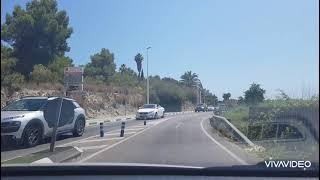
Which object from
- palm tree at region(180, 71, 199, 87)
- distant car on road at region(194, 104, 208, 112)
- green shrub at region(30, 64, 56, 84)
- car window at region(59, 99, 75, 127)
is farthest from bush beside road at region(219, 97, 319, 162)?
distant car on road at region(194, 104, 208, 112)

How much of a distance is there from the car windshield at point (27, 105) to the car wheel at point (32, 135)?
1.86ft

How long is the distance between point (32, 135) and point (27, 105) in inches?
40.1

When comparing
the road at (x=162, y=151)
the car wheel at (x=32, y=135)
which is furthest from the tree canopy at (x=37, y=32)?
the road at (x=162, y=151)

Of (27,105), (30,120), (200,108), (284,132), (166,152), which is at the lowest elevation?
(166,152)

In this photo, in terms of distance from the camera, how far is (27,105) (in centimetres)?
1703

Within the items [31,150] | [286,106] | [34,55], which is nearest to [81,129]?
[31,150]

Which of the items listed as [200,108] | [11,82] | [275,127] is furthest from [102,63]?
[200,108]

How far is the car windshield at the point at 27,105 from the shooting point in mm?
16422

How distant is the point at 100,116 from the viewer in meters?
40.9

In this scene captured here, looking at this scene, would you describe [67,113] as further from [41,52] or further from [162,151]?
[162,151]

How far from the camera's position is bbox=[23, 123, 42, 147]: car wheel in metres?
16.0

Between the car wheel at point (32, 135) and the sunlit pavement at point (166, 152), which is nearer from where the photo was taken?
the sunlit pavement at point (166, 152)

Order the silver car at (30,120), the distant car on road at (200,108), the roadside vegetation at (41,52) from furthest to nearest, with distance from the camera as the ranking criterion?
1. the distant car on road at (200,108)
2. the silver car at (30,120)
3. the roadside vegetation at (41,52)

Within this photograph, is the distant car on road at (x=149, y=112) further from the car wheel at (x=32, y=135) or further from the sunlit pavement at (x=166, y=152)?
the car wheel at (x=32, y=135)
